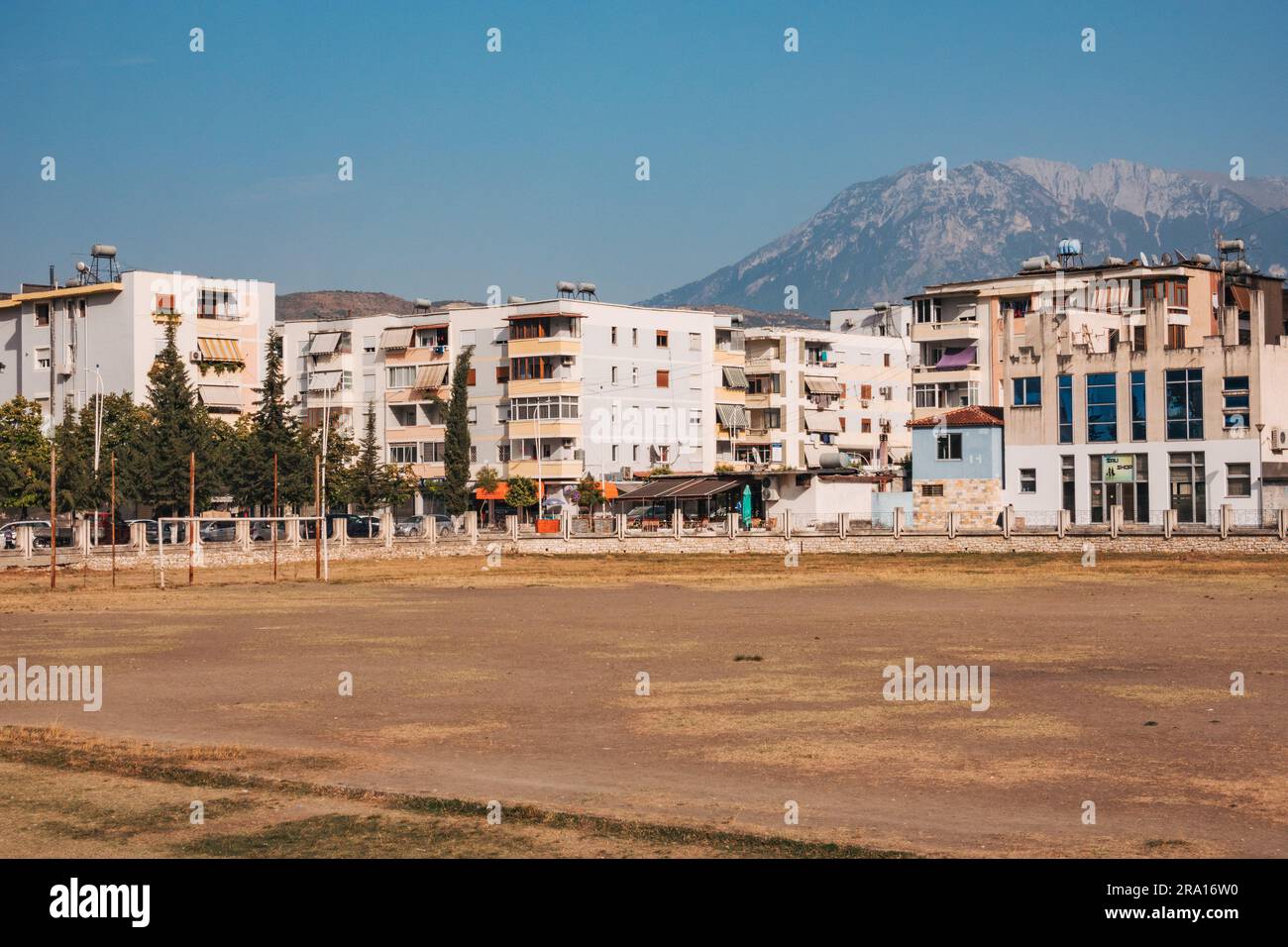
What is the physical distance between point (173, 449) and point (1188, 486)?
2457 inches

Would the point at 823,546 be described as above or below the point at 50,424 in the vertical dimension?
below

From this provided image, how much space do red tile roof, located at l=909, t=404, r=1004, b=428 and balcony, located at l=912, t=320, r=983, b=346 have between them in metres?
32.7

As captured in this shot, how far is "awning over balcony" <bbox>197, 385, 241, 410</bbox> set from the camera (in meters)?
131

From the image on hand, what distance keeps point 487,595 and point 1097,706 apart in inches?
1339

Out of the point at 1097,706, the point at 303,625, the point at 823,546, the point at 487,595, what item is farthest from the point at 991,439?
the point at 1097,706

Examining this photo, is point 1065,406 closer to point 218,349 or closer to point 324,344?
point 324,344

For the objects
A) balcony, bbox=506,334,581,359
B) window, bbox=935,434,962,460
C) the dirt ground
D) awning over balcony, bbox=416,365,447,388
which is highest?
balcony, bbox=506,334,581,359

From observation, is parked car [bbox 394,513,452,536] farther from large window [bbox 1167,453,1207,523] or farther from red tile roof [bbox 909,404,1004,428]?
large window [bbox 1167,453,1207,523]

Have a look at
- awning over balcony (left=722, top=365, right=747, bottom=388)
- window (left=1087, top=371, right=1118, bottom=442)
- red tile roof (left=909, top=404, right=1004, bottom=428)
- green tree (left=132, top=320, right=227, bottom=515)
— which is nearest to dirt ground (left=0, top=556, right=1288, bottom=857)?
window (left=1087, top=371, right=1118, bottom=442)

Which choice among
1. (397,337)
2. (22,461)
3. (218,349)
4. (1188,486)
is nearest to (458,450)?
(397,337)

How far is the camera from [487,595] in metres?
56.2

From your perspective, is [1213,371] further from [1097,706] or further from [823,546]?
[1097,706]

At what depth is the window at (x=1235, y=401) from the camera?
80562 mm
